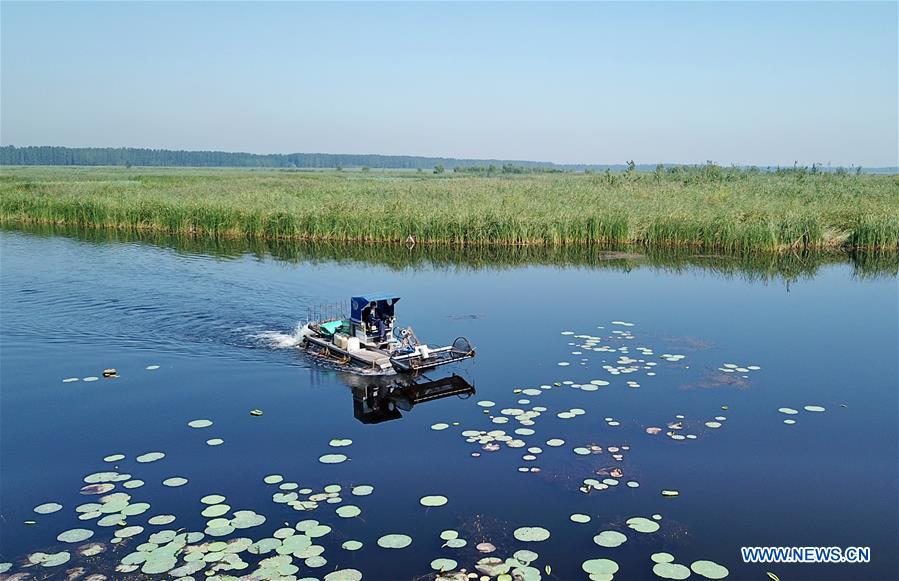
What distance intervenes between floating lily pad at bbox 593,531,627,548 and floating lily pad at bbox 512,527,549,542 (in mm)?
541

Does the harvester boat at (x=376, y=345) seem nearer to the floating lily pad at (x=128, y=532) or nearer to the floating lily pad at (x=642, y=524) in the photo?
the floating lily pad at (x=642, y=524)

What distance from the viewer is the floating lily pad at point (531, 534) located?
26.1ft

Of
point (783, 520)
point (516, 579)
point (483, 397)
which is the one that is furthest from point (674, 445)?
point (516, 579)

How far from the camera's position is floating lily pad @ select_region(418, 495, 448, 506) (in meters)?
8.70

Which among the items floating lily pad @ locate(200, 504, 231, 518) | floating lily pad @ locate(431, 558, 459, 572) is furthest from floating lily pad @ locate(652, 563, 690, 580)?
floating lily pad @ locate(200, 504, 231, 518)

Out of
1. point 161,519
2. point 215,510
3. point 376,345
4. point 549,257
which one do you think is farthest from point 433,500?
point 549,257

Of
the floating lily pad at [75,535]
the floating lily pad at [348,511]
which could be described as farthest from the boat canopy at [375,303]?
the floating lily pad at [75,535]

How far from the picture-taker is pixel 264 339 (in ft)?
52.4

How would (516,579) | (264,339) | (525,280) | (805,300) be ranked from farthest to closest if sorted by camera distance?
(525,280) < (805,300) < (264,339) < (516,579)

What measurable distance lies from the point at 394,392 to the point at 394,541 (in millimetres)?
5220

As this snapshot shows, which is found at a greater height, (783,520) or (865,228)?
(865,228)

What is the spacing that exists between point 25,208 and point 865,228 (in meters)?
41.8

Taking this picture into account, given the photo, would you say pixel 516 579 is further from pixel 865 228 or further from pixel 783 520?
pixel 865 228

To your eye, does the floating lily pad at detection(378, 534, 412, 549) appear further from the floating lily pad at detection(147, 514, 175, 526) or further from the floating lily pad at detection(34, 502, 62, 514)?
the floating lily pad at detection(34, 502, 62, 514)
